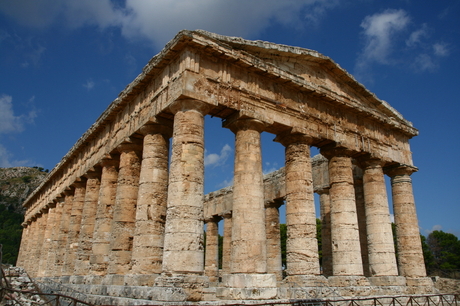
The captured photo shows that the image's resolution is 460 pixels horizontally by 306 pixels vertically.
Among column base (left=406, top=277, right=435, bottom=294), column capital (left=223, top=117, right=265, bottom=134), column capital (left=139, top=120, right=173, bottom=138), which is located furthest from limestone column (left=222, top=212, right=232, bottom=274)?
column capital (left=223, top=117, right=265, bottom=134)

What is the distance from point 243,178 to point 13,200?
88.5 m

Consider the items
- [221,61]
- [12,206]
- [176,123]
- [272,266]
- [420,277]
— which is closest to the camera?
[176,123]

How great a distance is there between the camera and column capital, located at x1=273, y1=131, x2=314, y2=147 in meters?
15.2

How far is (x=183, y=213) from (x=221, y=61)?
18.4 feet

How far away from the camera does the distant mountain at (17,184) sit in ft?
279

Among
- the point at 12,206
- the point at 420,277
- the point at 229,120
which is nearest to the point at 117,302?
the point at 229,120

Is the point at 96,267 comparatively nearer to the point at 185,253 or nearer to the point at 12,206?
the point at 185,253

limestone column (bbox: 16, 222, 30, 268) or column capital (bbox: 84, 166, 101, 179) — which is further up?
column capital (bbox: 84, 166, 101, 179)

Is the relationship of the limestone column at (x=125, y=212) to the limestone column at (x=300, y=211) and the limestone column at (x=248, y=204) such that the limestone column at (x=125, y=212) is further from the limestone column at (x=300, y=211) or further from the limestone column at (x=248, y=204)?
the limestone column at (x=300, y=211)

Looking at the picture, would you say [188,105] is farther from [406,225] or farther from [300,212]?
[406,225]

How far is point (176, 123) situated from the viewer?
12531mm

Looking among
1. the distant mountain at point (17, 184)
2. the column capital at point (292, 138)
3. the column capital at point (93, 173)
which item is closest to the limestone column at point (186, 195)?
the column capital at point (292, 138)

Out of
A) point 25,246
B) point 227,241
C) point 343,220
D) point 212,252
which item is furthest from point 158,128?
point 25,246

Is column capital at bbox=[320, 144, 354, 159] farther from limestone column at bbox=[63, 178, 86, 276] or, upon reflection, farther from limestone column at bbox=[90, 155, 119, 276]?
limestone column at bbox=[63, 178, 86, 276]
